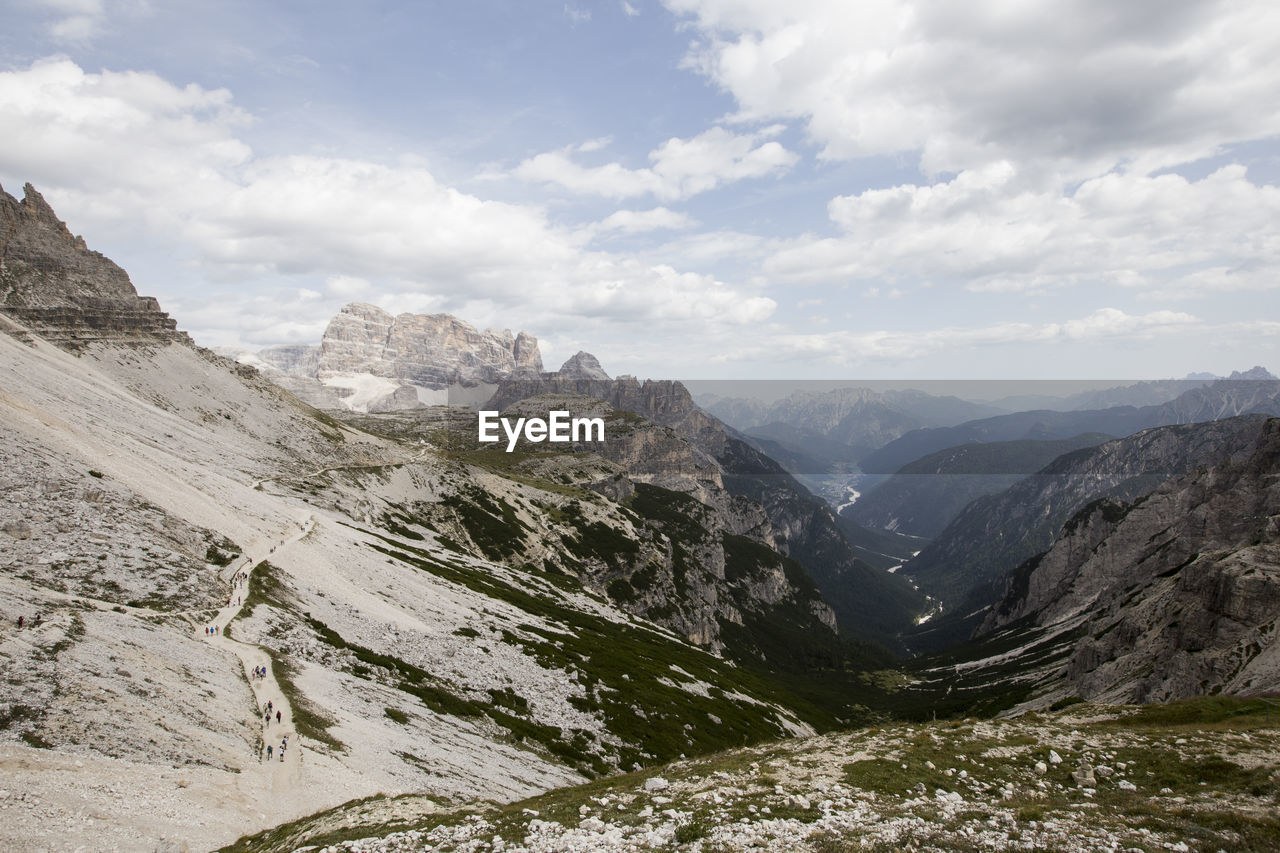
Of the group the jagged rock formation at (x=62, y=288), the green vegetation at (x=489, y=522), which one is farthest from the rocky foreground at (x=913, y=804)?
the jagged rock formation at (x=62, y=288)

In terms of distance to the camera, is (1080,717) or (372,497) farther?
(372,497)

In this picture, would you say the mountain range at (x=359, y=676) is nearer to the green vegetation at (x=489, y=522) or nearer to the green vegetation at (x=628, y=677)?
the green vegetation at (x=628, y=677)

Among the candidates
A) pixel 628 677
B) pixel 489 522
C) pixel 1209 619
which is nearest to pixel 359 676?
pixel 628 677

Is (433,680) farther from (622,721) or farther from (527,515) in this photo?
(527,515)

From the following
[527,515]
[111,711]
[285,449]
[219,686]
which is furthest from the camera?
[527,515]

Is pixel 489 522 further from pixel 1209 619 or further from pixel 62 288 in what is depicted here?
pixel 1209 619

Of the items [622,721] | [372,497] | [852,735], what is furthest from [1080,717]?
[372,497]
